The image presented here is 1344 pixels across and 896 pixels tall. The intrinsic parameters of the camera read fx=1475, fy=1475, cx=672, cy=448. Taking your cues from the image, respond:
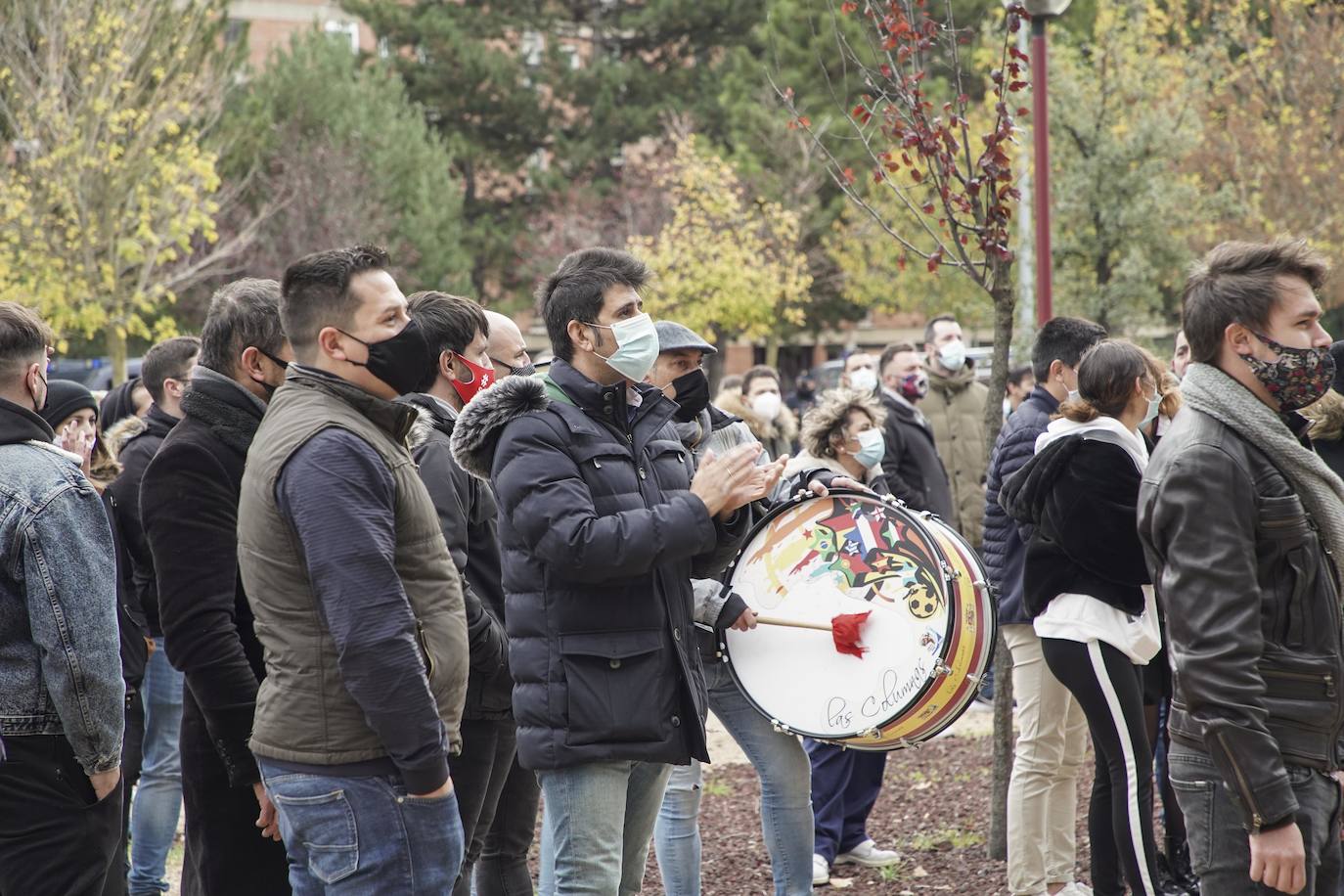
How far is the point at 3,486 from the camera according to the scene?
3953 millimetres

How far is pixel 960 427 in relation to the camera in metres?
10.1

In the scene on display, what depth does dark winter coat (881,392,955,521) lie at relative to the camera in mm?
8664

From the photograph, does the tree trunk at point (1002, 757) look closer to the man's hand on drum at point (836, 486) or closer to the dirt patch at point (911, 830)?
the dirt patch at point (911, 830)

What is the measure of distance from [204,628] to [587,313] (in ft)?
4.41

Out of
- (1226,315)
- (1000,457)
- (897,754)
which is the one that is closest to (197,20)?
(897,754)

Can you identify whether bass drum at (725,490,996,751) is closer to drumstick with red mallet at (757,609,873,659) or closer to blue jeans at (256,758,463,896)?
drumstick with red mallet at (757,609,873,659)

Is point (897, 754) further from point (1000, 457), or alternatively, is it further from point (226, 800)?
point (226, 800)

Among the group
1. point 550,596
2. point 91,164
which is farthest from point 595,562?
point 91,164

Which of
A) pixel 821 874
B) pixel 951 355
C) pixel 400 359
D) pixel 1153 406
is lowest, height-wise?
pixel 821 874

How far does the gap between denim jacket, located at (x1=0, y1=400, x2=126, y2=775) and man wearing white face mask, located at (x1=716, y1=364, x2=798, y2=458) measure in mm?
5633

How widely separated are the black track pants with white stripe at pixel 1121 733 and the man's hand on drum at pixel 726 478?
1.72 metres

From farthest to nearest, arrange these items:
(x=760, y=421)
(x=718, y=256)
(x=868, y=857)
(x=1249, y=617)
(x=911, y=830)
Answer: (x=718, y=256), (x=760, y=421), (x=911, y=830), (x=868, y=857), (x=1249, y=617)

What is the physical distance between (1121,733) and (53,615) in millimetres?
3443

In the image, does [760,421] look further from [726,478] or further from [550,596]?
[550,596]
